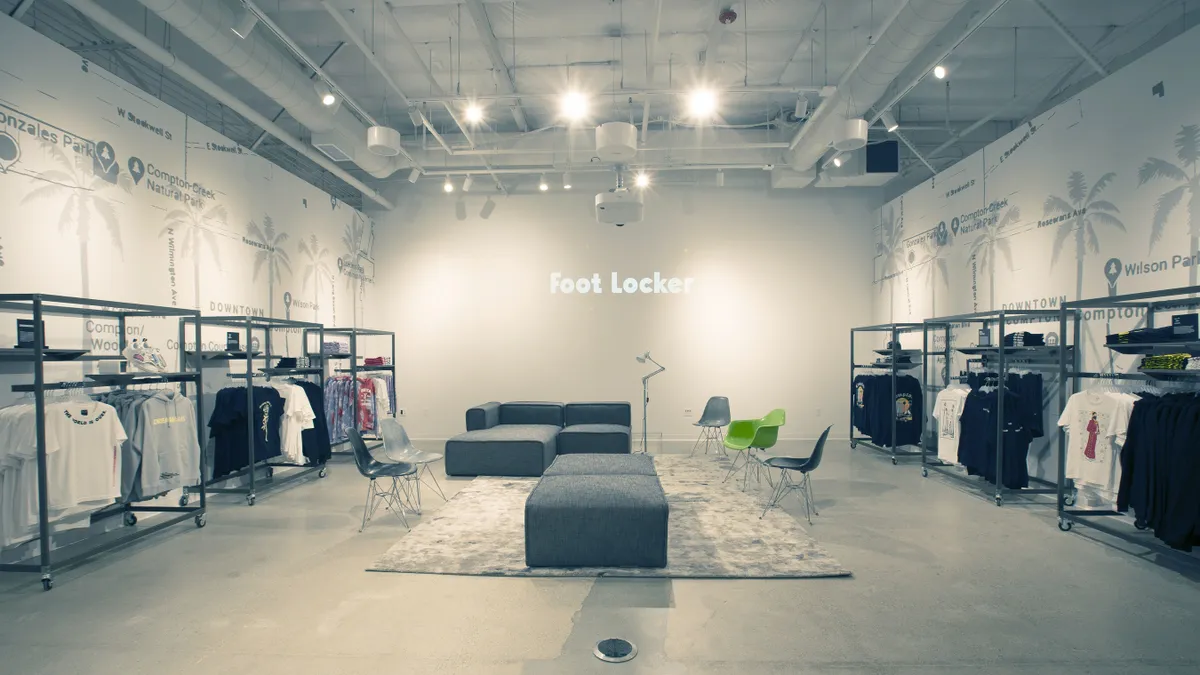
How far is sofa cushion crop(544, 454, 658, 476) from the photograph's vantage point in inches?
182

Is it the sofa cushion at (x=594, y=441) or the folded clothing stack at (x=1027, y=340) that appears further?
the sofa cushion at (x=594, y=441)

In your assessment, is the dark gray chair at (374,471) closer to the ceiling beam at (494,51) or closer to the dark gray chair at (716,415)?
the ceiling beam at (494,51)

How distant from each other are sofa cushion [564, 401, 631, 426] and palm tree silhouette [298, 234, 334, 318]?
383 cm

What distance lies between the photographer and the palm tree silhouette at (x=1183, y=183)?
13.4 feet

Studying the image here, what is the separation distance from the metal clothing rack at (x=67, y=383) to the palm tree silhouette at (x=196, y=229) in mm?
910

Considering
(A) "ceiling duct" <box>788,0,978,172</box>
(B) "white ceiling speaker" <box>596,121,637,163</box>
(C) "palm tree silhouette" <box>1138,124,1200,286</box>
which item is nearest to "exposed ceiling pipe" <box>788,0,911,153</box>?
(A) "ceiling duct" <box>788,0,978,172</box>

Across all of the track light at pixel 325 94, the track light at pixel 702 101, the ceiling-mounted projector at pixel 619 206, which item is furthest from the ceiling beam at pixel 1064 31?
the track light at pixel 325 94

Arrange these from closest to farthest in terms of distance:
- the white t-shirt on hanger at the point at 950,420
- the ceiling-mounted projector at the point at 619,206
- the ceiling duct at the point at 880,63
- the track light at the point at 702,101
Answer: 1. the ceiling duct at the point at 880,63
2. the track light at the point at 702,101
3. the white t-shirt on hanger at the point at 950,420
4. the ceiling-mounted projector at the point at 619,206

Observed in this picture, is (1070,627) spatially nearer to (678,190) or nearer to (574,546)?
(574,546)

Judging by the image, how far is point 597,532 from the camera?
3.63 meters

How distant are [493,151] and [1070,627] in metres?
7.03

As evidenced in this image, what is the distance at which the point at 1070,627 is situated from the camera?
286cm

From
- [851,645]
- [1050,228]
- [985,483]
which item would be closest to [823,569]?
[851,645]

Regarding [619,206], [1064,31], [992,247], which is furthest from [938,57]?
[619,206]
